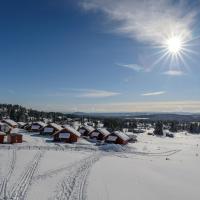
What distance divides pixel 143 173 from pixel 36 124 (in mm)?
56984

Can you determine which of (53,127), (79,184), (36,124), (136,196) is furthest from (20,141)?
(136,196)

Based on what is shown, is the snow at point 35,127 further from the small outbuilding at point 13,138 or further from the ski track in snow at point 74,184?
the ski track in snow at point 74,184

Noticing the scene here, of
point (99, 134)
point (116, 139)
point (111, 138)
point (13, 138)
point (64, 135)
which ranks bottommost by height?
point (116, 139)

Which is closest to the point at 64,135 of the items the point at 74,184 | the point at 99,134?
the point at 99,134

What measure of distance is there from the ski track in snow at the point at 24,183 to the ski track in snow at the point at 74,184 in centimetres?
257

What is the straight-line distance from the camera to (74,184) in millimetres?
24984

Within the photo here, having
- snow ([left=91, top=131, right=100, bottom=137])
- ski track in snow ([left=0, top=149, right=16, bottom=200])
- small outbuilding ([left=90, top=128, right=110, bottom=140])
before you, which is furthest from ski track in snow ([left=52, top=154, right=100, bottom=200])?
snow ([left=91, top=131, right=100, bottom=137])

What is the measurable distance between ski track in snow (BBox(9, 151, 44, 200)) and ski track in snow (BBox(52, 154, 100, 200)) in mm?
2565

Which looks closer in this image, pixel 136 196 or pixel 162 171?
pixel 136 196

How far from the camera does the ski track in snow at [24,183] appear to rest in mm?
20562

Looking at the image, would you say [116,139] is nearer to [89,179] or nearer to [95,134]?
[95,134]

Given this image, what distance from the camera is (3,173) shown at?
2769cm

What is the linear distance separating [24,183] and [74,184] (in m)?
4.36

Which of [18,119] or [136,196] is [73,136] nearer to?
[136,196]
